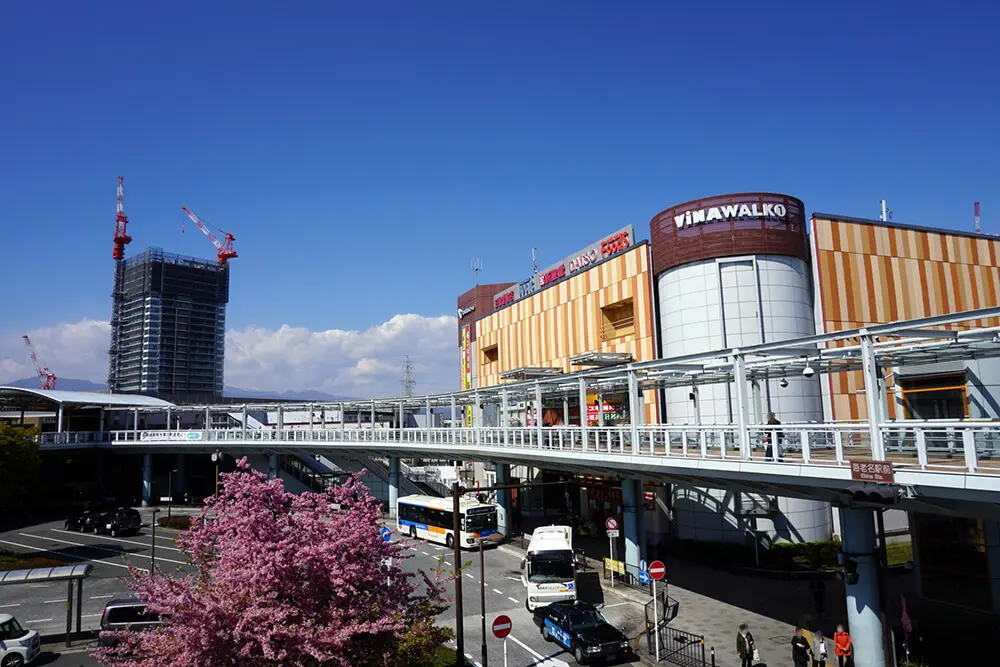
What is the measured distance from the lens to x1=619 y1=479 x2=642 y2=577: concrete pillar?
98.4 feet

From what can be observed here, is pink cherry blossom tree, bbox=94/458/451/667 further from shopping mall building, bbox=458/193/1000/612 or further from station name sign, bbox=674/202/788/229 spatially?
station name sign, bbox=674/202/788/229

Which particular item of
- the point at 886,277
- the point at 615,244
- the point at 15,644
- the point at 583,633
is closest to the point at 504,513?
the point at 615,244

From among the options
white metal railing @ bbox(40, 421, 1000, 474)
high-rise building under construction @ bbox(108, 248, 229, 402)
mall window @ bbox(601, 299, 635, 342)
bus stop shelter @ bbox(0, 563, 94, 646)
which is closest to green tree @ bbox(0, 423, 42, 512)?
white metal railing @ bbox(40, 421, 1000, 474)

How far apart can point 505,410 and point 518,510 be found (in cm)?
1643

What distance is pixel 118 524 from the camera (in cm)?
4472

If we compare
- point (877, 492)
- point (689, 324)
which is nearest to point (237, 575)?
point (877, 492)

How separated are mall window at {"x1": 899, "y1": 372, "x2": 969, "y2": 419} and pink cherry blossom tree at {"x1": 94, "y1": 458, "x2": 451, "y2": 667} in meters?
23.4

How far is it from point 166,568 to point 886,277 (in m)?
43.9

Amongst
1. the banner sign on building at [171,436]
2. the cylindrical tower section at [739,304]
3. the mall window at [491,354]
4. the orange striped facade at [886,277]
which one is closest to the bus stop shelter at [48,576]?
the cylindrical tower section at [739,304]

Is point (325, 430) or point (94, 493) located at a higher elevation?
point (325, 430)

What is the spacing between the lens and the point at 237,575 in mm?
12070

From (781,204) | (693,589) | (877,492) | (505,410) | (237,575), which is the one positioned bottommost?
(693,589)

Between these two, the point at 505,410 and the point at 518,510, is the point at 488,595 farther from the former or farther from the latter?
the point at 518,510

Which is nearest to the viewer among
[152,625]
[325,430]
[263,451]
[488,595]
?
[152,625]
